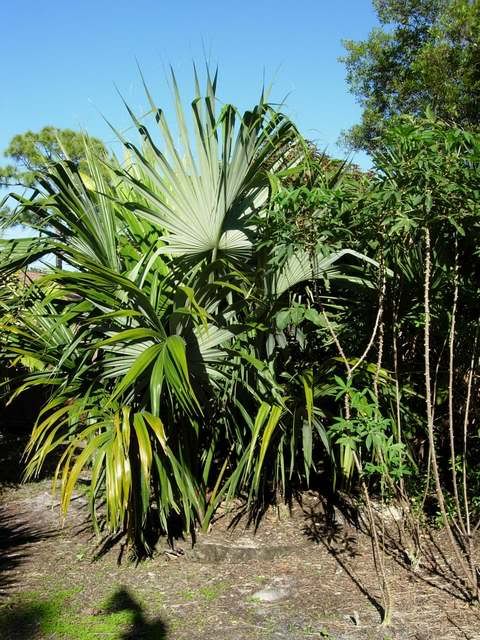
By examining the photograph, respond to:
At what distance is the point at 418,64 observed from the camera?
13.7 m

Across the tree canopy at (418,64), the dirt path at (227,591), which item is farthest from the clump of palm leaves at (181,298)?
the tree canopy at (418,64)

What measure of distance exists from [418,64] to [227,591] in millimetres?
12445

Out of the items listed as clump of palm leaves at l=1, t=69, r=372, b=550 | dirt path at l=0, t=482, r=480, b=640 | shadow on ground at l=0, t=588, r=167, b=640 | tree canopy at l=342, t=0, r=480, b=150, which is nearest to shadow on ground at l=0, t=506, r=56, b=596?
dirt path at l=0, t=482, r=480, b=640

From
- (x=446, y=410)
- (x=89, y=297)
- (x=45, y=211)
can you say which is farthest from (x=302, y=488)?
(x=45, y=211)

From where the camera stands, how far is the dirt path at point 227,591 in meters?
3.47

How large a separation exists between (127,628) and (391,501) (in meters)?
2.20

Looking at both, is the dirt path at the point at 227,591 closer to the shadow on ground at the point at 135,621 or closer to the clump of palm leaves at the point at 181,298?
the shadow on ground at the point at 135,621

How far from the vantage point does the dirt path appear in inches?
137

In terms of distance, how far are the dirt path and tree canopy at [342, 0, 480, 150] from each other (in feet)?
32.0

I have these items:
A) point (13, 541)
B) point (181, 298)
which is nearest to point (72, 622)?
point (13, 541)

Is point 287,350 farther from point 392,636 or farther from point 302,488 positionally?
point 392,636

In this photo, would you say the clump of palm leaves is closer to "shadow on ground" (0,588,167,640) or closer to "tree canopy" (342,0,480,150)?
"shadow on ground" (0,588,167,640)

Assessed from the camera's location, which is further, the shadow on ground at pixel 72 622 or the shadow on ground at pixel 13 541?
the shadow on ground at pixel 13 541

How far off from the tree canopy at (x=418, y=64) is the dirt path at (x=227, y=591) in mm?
9764
